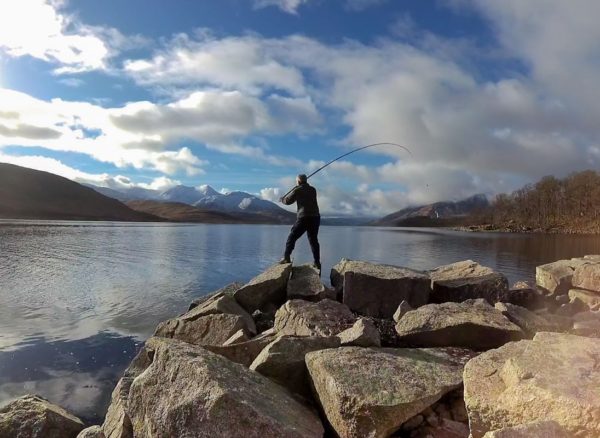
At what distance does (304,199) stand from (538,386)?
11.3m

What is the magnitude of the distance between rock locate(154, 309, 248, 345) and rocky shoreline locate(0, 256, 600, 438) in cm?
40

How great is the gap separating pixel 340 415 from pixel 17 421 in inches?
224

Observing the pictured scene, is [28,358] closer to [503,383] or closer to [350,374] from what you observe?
[350,374]

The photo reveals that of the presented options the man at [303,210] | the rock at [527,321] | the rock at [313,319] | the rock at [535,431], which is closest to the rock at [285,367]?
the rock at [313,319]

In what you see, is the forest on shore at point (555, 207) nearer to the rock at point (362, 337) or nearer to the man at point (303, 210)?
the man at point (303, 210)

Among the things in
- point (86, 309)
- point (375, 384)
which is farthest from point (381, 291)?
point (86, 309)

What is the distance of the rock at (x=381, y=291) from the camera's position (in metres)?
12.2

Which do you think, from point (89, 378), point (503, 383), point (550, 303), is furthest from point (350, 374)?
point (550, 303)

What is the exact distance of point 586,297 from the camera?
50.6 feet

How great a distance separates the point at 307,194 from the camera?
15805 mm

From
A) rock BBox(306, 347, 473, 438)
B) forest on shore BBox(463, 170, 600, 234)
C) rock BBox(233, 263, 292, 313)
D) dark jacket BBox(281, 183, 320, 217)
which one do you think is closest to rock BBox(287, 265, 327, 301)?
rock BBox(233, 263, 292, 313)

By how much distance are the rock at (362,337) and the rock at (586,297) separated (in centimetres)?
1038

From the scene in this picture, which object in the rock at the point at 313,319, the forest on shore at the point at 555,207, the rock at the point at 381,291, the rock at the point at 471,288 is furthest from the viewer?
the forest on shore at the point at 555,207

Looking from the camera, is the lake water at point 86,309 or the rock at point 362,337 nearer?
the rock at point 362,337
